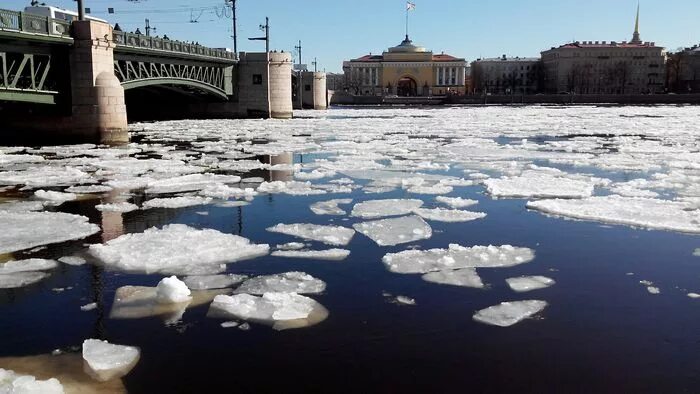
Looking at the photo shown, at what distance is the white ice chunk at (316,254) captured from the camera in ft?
19.8

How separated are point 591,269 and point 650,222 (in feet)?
7.31

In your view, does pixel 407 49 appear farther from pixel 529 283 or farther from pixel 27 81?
pixel 529 283

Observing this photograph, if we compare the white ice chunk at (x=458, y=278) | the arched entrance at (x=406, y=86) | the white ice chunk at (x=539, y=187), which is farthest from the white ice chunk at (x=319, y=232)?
the arched entrance at (x=406, y=86)

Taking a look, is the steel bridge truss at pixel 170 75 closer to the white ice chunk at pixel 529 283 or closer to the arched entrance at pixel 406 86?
the white ice chunk at pixel 529 283

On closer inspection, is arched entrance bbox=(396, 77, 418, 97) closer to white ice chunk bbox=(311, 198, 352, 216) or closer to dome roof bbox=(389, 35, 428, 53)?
dome roof bbox=(389, 35, 428, 53)

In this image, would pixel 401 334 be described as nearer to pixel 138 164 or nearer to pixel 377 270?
pixel 377 270

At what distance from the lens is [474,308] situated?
461cm

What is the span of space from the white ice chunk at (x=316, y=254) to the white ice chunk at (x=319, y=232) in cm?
39

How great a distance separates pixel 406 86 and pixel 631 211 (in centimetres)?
13201

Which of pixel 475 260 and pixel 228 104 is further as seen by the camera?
pixel 228 104

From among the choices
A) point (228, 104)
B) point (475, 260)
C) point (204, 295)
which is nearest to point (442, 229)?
Answer: point (475, 260)

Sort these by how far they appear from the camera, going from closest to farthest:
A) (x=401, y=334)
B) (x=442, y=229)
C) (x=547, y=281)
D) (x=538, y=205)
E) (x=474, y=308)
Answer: (x=401, y=334) → (x=474, y=308) → (x=547, y=281) → (x=442, y=229) → (x=538, y=205)

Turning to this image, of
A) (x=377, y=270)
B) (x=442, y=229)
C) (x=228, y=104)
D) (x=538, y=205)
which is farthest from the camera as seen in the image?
(x=228, y=104)

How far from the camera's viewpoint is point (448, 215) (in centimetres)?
802
